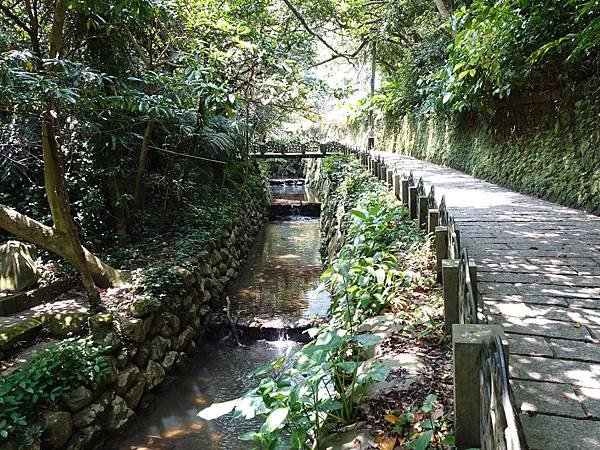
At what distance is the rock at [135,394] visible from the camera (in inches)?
225

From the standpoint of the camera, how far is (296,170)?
35750 millimetres

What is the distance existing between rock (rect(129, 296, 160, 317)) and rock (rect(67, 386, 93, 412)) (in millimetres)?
1410

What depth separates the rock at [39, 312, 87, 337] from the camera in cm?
571

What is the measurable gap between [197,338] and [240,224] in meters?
5.67

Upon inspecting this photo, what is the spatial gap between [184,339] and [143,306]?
1238 millimetres

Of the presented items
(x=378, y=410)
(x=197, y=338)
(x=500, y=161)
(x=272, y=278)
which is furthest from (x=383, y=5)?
(x=378, y=410)

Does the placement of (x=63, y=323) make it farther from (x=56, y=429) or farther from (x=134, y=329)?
(x=56, y=429)

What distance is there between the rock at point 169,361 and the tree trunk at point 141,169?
3.54 metres

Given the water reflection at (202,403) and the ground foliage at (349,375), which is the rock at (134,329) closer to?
the water reflection at (202,403)

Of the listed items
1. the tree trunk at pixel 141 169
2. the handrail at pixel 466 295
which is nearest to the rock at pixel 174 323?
the tree trunk at pixel 141 169

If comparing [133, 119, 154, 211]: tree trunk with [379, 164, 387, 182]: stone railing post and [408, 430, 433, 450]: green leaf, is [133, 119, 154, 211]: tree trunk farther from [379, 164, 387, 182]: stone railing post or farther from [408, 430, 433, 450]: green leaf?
[408, 430, 433, 450]: green leaf

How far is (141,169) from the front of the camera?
8.65 metres

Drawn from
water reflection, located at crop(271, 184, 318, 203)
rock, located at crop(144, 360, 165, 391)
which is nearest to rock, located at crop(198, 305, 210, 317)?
rock, located at crop(144, 360, 165, 391)

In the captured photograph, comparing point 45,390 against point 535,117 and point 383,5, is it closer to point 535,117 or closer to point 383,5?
point 535,117
